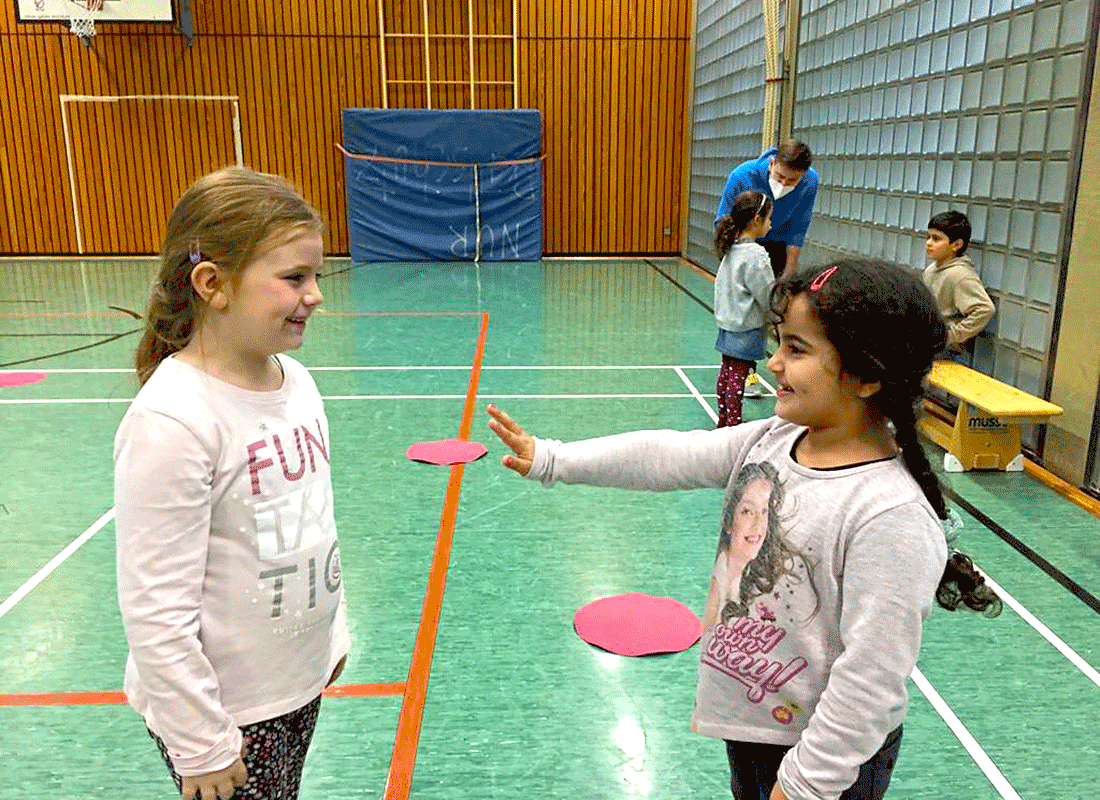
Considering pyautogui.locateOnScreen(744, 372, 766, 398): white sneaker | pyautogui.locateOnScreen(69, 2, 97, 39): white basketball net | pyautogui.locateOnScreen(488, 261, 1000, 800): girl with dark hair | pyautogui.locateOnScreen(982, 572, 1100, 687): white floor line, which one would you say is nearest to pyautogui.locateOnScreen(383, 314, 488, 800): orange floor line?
pyautogui.locateOnScreen(488, 261, 1000, 800): girl with dark hair

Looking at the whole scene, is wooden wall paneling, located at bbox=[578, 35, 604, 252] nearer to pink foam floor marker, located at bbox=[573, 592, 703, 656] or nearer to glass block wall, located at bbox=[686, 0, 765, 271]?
glass block wall, located at bbox=[686, 0, 765, 271]

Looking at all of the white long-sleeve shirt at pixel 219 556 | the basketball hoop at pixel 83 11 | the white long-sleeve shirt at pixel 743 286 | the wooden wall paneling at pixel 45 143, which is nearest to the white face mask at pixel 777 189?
the white long-sleeve shirt at pixel 743 286

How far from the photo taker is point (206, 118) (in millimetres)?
11477

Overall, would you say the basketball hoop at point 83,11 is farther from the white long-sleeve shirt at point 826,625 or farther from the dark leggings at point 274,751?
the white long-sleeve shirt at point 826,625

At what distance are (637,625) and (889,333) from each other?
1.71m

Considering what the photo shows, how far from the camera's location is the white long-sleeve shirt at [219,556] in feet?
3.43

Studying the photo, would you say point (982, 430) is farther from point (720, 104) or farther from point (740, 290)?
point (720, 104)

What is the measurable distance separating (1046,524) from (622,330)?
162 inches

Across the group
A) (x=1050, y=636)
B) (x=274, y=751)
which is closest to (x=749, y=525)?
(x=274, y=751)

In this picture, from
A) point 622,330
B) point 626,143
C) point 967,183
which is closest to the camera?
point 967,183

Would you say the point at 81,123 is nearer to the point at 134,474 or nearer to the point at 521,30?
the point at 521,30

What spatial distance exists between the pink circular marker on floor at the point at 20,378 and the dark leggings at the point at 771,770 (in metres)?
5.31

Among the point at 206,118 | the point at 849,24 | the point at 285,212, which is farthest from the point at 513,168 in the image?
the point at 285,212

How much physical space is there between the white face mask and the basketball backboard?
29.2ft
